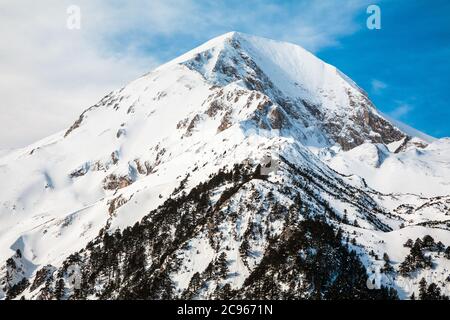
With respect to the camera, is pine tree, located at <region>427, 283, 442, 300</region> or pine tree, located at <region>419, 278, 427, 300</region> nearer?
pine tree, located at <region>427, 283, 442, 300</region>

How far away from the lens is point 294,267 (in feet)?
641

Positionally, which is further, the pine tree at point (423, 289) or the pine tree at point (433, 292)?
the pine tree at point (423, 289)

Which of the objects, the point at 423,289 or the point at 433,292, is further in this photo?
the point at 423,289

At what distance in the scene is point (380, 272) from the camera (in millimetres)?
197750

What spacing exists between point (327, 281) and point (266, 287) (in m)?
19.1

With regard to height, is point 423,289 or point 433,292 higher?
point 423,289
